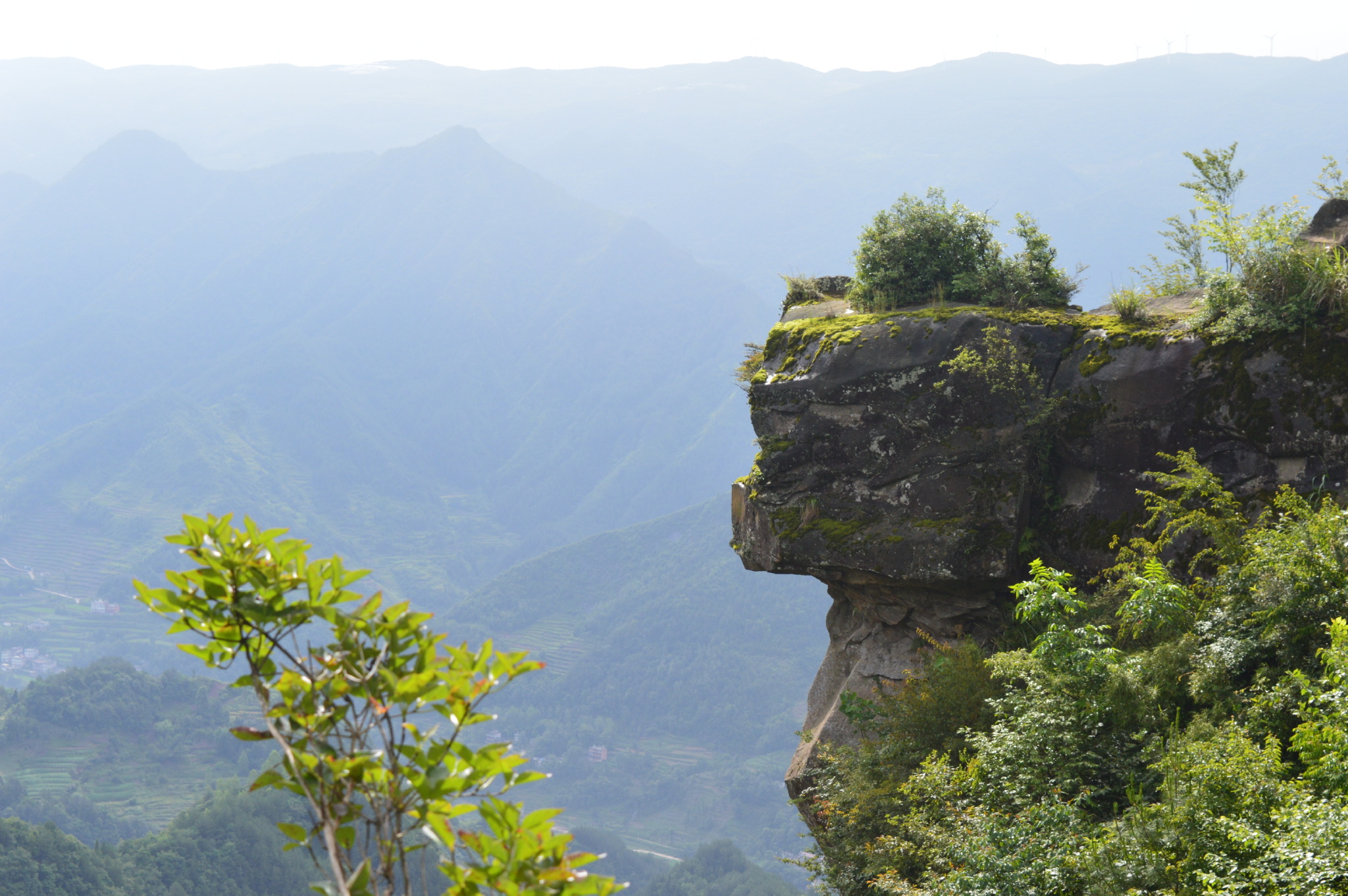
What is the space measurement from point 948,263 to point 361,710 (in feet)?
41.7

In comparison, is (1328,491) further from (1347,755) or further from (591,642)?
(591,642)

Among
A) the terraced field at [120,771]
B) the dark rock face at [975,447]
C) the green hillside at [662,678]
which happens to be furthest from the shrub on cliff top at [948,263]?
the green hillside at [662,678]

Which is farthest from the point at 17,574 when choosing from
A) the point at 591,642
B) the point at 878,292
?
the point at 878,292

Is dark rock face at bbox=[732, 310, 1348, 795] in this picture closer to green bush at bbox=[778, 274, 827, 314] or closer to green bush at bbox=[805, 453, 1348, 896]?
green bush at bbox=[805, 453, 1348, 896]

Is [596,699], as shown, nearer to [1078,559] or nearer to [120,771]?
[120,771]

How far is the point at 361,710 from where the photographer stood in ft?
8.57

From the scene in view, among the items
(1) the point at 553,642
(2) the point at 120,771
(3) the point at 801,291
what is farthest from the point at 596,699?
(3) the point at 801,291

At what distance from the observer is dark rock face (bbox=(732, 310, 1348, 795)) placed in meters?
10.5

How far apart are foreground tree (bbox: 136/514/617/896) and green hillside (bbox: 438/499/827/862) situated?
146 metres

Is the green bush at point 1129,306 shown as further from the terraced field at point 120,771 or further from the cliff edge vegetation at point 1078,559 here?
the terraced field at point 120,771

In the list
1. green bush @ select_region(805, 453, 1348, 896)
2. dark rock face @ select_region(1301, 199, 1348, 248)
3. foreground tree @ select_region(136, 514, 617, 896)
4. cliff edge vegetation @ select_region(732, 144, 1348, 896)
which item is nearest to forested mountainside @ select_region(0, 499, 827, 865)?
cliff edge vegetation @ select_region(732, 144, 1348, 896)

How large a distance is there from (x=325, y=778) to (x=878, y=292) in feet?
40.8

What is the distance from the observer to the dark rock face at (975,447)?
1046cm

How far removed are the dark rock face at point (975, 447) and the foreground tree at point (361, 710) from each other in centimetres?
1000
